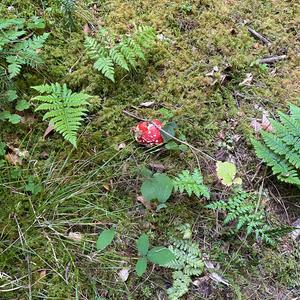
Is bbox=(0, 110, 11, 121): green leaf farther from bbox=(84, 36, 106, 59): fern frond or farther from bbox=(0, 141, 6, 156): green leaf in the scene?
bbox=(84, 36, 106, 59): fern frond

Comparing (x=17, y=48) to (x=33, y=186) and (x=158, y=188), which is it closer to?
(x=33, y=186)

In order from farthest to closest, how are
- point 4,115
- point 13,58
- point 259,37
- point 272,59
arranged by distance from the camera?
point 259,37, point 272,59, point 13,58, point 4,115

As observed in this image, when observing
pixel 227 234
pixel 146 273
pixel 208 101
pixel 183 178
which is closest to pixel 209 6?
pixel 208 101

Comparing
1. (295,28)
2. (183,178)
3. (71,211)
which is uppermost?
(295,28)

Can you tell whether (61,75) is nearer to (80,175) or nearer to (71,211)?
(80,175)

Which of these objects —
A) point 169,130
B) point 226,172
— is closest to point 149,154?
point 169,130

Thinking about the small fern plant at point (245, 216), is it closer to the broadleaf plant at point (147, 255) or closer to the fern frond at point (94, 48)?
the broadleaf plant at point (147, 255)

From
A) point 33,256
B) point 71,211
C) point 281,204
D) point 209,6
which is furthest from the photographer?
point 209,6
